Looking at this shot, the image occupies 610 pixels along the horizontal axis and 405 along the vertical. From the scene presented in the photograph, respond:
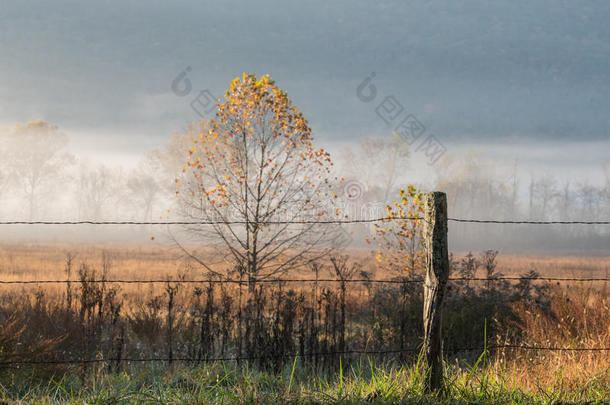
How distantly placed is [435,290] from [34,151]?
2481 inches

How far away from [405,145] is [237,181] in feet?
131

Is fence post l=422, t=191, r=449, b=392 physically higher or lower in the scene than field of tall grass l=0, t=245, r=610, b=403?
higher

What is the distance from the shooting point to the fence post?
463 centimetres

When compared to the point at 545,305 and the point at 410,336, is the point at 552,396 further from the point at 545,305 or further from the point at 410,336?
the point at 545,305

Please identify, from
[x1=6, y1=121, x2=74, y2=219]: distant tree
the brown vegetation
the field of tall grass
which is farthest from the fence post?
[x1=6, y1=121, x2=74, y2=219]: distant tree

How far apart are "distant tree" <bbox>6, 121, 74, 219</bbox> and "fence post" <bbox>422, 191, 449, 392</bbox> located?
202ft

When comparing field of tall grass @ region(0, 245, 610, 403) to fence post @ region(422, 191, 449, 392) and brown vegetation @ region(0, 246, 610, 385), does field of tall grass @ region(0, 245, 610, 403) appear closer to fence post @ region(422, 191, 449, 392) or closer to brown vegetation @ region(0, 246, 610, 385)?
brown vegetation @ region(0, 246, 610, 385)

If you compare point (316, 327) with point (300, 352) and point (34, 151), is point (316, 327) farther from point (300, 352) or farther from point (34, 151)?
point (34, 151)

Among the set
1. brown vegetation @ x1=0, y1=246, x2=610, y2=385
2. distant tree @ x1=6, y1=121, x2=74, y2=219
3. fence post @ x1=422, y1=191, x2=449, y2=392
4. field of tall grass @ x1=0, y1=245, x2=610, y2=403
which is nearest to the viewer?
fence post @ x1=422, y1=191, x2=449, y2=392

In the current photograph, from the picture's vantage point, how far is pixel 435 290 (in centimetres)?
464

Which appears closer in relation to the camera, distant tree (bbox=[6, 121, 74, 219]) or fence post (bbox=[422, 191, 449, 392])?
fence post (bbox=[422, 191, 449, 392])

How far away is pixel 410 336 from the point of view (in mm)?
9289

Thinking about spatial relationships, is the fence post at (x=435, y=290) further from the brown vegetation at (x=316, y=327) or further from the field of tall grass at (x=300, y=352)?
the brown vegetation at (x=316, y=327)

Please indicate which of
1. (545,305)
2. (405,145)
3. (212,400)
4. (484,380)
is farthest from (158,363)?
(405,145)
